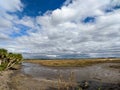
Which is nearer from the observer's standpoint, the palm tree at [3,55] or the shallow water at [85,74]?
the shallow water at [85,74]

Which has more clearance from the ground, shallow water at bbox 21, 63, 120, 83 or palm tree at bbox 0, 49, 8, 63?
palm tree at bbox 0, 49, 8, 63

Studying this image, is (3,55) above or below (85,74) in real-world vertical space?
above

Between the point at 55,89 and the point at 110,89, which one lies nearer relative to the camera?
the point at 110,89

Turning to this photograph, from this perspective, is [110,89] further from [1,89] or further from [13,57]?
[13,57]

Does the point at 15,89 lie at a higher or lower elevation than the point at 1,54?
lower

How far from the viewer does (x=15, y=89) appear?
2178 cm

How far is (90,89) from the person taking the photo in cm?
2212

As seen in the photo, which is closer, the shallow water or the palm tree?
the shallow water

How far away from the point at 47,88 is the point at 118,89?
361 inches

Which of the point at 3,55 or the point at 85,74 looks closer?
the point at 85,74

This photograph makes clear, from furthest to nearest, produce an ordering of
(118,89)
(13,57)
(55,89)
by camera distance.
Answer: (13,57) → (55,89) → (118,89)

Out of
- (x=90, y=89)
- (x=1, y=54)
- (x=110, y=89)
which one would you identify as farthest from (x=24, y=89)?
(x=1, y=54)

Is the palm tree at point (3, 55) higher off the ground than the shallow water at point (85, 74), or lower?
higher

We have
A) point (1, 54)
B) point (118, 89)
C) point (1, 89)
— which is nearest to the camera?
point (118, 89)
